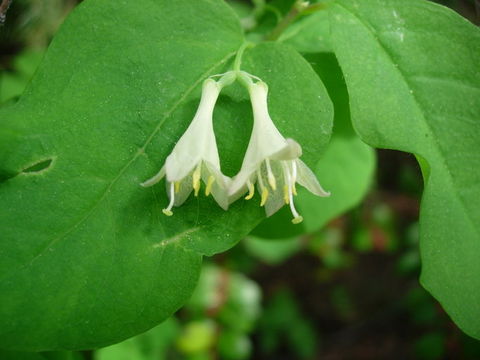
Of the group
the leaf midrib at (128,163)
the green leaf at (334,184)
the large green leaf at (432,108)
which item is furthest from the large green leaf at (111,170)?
the green leaf at (334,184)

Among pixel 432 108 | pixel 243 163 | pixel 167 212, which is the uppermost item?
pixel 432 108

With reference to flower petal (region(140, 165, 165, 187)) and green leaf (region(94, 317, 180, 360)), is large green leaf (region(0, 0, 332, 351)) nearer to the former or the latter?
flower petal (region(140, 165, 165, 187))

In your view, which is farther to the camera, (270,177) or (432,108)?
(432,108)

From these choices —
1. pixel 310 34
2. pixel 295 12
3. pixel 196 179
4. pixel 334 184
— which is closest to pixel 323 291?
pixel 334 184

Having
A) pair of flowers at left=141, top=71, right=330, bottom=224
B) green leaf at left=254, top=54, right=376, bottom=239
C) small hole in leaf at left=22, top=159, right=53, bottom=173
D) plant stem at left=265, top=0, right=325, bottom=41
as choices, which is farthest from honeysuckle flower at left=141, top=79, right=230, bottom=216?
green leaf at left=254, top=54, right=376, bottom=239

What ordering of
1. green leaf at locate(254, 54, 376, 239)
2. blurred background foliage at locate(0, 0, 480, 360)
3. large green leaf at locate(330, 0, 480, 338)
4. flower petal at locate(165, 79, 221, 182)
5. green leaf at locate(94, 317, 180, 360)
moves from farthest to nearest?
blurred background foliage at locate(0, 0, 480, 360)
green leaf at locate(94, 317, 180, 360)
green leaf at locate(254, 54, 376, 239)
large green leaf at locate(330, 0, 480, 338)
flower petal at locate(165, 79, 221, 182)

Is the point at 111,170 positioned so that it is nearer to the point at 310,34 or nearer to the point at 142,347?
the point at 310,34

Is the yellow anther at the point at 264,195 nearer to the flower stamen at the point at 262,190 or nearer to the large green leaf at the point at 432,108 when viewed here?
the flower stamen at the point at 262,190
